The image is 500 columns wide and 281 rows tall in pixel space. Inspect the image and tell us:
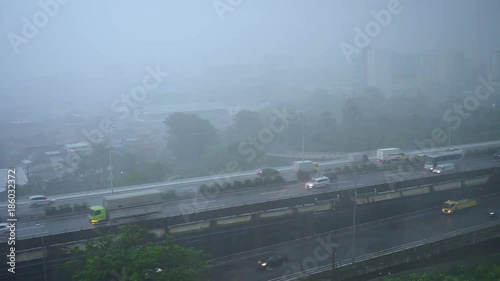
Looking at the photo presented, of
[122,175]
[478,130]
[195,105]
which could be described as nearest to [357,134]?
[478,130]

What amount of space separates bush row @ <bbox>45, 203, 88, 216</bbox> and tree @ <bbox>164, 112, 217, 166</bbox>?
470 cm

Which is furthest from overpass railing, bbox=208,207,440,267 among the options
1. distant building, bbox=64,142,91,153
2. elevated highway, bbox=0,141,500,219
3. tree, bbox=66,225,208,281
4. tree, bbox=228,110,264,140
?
tree, bbox=228,110,264,140

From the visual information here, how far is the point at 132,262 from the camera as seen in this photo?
4.02m

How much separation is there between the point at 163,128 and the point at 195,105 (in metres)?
2.22

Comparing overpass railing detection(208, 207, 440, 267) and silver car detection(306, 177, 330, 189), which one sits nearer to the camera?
overpass railing detection(208, 207, 440, 267)

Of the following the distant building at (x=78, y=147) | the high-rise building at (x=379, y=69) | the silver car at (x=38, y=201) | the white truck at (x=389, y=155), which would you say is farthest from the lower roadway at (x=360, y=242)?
the high-rise building at (x=379, y=69)

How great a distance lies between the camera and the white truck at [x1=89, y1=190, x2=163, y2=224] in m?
5.89

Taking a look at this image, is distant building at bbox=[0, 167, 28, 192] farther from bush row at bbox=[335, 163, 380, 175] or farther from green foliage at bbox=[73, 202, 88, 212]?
bush row at bbox=[335, 163, 380, 175]

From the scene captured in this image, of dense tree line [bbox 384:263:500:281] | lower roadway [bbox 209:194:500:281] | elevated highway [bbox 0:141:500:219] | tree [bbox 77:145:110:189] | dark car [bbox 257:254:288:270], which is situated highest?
tree [bbox 77:145:110:189]

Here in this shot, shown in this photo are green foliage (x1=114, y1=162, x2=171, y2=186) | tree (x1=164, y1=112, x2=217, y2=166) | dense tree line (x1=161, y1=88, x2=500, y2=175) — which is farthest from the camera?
tree (x1=164, y1=112, x2=217, y2=166)

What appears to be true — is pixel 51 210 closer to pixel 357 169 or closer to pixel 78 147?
pixel 78 147
